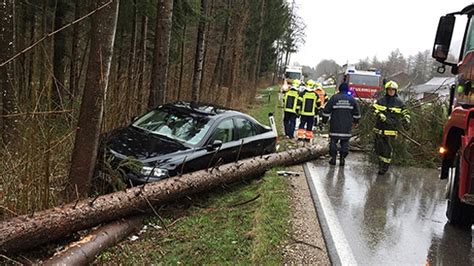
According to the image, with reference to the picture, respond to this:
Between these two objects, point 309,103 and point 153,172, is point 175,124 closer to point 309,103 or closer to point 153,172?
point 153,172

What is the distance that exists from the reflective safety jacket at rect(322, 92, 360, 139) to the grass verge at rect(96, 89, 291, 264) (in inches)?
111

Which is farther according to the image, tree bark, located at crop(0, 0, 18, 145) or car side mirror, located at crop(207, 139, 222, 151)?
car side mirror, located at crop(207, 139, 222, 151)

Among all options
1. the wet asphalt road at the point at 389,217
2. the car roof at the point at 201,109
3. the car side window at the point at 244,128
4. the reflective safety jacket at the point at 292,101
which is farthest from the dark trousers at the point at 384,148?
the reflective safety jacket at the point at 292,101

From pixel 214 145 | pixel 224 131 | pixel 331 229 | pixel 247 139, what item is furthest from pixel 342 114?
pixel 331 229

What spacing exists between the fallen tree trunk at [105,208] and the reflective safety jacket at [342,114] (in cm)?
242

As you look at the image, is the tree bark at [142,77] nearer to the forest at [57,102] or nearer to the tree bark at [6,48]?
the forest at [57,102]

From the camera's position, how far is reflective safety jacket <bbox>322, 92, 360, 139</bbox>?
32.4 ft

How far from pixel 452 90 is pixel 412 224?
205 centimetres

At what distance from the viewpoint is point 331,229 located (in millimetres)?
5742

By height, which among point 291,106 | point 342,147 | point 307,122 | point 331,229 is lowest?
point 331,229

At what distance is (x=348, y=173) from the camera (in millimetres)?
9375

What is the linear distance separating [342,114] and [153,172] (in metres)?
5.01

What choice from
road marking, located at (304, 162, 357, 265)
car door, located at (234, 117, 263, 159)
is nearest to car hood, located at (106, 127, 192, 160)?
car door, located at (234, 117, 263, 159)

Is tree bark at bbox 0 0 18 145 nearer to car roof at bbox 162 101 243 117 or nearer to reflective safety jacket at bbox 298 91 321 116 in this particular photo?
car roof at bbox 162 101 243 117
